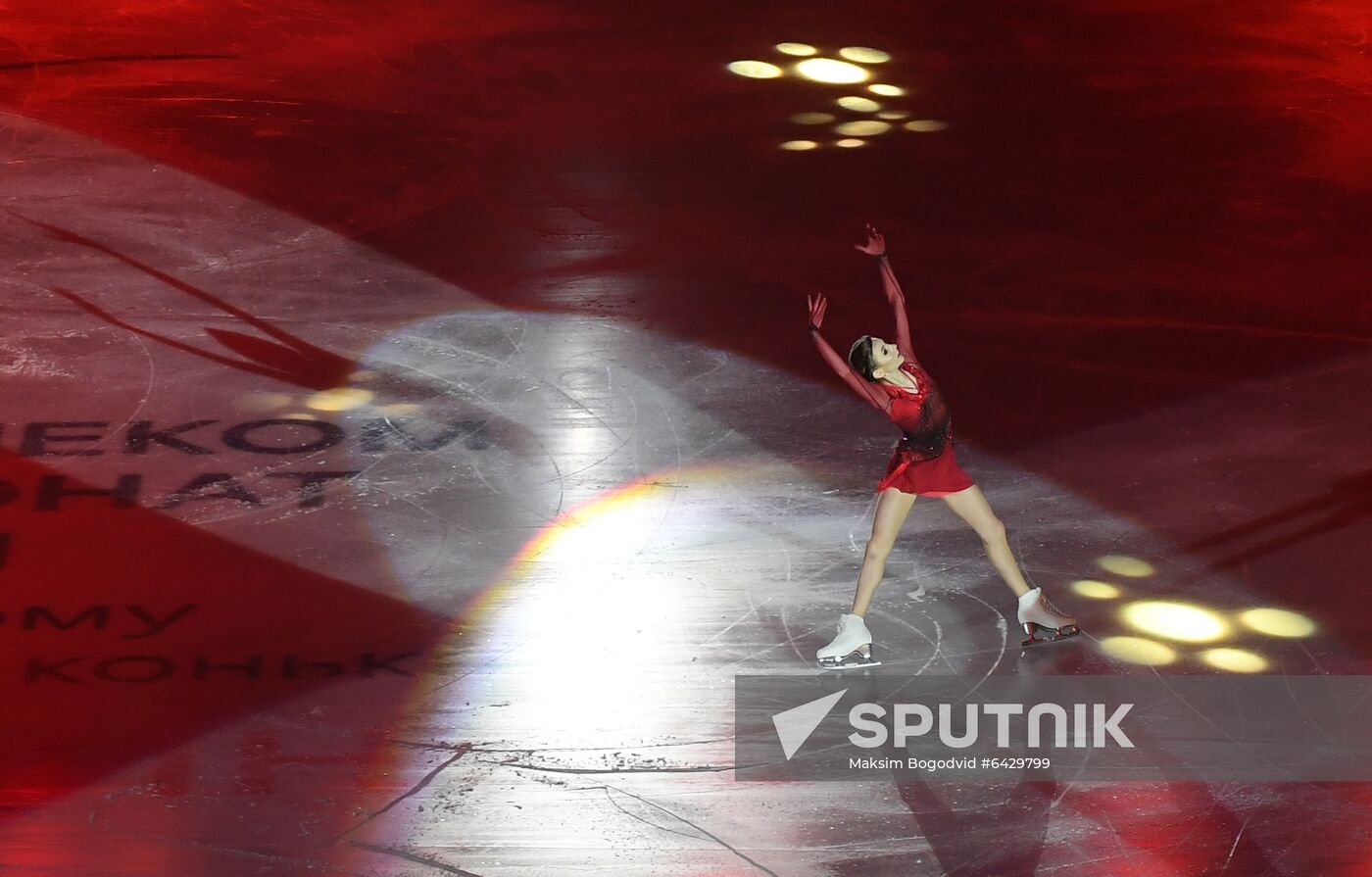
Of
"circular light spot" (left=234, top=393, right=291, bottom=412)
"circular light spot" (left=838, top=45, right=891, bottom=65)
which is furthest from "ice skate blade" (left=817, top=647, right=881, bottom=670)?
"circular light spot" (left=838, top=45, right=891, bottom=65)

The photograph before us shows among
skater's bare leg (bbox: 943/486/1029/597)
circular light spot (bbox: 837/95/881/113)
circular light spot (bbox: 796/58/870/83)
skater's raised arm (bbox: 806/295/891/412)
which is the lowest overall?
skater's bare leg (bbox: 943/486/1029/597)

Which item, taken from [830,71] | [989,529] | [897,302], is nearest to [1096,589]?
[989,529]

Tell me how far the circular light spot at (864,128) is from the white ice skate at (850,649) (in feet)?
15.2

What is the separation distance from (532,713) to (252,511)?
6.20 feet

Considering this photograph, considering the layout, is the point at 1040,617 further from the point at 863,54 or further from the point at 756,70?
the point at 863,54

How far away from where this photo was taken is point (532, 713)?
617 centimetres

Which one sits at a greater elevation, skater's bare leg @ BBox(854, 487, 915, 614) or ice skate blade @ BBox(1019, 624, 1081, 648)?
skater's bare leg @ BBox(854, 487, 915, 614)

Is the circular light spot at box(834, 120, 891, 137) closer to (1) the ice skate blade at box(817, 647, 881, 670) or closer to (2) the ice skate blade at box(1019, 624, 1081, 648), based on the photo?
(2) the ice skate blade at box(1019, 624, 1081, 648)

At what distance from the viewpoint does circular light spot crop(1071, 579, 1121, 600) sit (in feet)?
22.1

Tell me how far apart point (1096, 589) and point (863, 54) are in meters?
5.46

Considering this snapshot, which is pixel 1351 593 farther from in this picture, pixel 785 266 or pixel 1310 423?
pixel 785 266

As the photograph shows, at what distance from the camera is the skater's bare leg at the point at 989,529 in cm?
624

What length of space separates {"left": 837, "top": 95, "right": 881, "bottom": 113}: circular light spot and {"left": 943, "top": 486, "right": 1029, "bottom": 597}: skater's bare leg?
4728mm

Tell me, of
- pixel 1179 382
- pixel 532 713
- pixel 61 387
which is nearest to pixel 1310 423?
pixel 1179 382
